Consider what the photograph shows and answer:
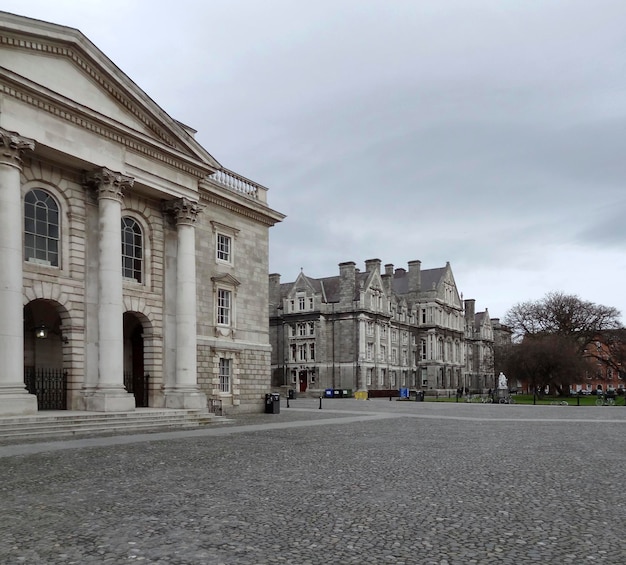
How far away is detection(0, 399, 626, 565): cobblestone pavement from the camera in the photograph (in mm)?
6695

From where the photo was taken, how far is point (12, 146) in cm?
2020

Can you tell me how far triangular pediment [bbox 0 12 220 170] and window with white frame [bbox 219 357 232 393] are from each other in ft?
31.3

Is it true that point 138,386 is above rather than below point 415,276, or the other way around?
below

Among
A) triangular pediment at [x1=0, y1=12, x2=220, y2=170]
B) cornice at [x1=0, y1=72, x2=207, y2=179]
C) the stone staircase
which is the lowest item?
the stone staircase

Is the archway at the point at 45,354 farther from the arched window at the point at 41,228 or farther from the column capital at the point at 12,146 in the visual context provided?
the column capital at the point at 12,146

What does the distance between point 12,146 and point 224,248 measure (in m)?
12.8

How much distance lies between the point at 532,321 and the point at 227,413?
171 feet

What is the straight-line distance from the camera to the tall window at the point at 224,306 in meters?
31.2

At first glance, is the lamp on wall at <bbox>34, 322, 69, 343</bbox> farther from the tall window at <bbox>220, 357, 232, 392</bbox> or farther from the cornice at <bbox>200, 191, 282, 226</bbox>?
the cornice at <bbox>200, 191, 282, 226</bbox>

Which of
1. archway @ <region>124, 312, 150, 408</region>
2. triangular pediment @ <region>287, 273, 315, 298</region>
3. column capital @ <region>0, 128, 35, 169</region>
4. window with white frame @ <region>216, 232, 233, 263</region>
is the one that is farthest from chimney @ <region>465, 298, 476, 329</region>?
column capital @ <region>0, 128, 35, 169</region>

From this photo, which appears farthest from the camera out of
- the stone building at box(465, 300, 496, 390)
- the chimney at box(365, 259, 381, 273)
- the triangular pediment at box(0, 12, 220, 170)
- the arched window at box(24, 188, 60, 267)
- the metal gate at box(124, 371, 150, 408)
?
the stone building at box(465, 300, 496, 390)

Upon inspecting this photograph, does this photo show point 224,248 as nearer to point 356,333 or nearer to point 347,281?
point 356,333

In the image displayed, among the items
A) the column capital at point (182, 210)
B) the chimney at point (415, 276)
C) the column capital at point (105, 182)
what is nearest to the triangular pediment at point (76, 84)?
the column capital at point (105, 182)

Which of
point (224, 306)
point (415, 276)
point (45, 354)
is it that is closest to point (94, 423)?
point (45, 354)
